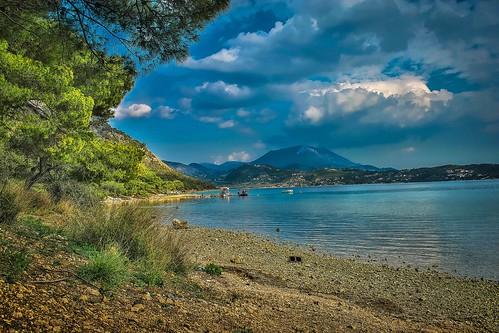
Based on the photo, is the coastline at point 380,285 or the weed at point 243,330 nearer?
the weed at point 243,330

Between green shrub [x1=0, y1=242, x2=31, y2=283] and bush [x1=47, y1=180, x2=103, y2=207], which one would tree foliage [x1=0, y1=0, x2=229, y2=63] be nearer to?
green shrub [x1=0, y1=242, x2=31, y2=283]

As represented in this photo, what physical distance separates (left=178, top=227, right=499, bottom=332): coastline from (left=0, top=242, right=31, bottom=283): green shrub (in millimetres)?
5256

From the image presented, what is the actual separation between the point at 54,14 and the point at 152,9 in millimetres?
2274

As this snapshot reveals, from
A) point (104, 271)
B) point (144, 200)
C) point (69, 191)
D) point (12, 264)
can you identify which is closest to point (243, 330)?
point (104, 271)

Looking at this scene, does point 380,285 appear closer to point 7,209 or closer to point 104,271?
point 104,271

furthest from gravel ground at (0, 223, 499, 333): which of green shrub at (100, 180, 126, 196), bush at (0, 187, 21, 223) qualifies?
green shrub at (100, 180, 126, 196)

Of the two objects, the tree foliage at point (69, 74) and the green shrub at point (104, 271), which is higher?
the tree foliage at point (69, 74)

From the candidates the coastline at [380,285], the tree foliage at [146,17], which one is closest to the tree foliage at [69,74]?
the tree foliage at [146,17]

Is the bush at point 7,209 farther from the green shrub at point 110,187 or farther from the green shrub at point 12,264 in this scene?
the green shrub at point 110,187

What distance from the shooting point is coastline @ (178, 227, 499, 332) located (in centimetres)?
1066

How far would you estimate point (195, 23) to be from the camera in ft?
25.6

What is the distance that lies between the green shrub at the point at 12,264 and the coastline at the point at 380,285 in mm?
5256

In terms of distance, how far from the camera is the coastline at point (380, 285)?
10659 millimetres

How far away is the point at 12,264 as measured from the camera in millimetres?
5797
